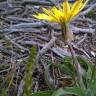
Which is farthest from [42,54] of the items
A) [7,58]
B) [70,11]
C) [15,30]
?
[70,11]

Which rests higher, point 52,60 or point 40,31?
point 40,31

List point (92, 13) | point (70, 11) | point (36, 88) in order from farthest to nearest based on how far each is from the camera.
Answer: point (92, 13)
point (36, 88)
point (70, 11)

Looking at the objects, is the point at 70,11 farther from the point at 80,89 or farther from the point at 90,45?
the point at 90,45

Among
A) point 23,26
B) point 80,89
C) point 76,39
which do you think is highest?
point 23,26

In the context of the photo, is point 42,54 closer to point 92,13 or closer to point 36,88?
point 36,88

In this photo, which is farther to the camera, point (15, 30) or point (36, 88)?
point (15, 30)

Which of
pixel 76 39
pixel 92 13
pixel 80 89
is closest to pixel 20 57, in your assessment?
pixel 76 39

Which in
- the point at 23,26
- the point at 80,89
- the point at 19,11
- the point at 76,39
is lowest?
the point at 80,89

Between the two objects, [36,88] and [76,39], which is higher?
[76,39]

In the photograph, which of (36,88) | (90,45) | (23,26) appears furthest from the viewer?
(23,26)
